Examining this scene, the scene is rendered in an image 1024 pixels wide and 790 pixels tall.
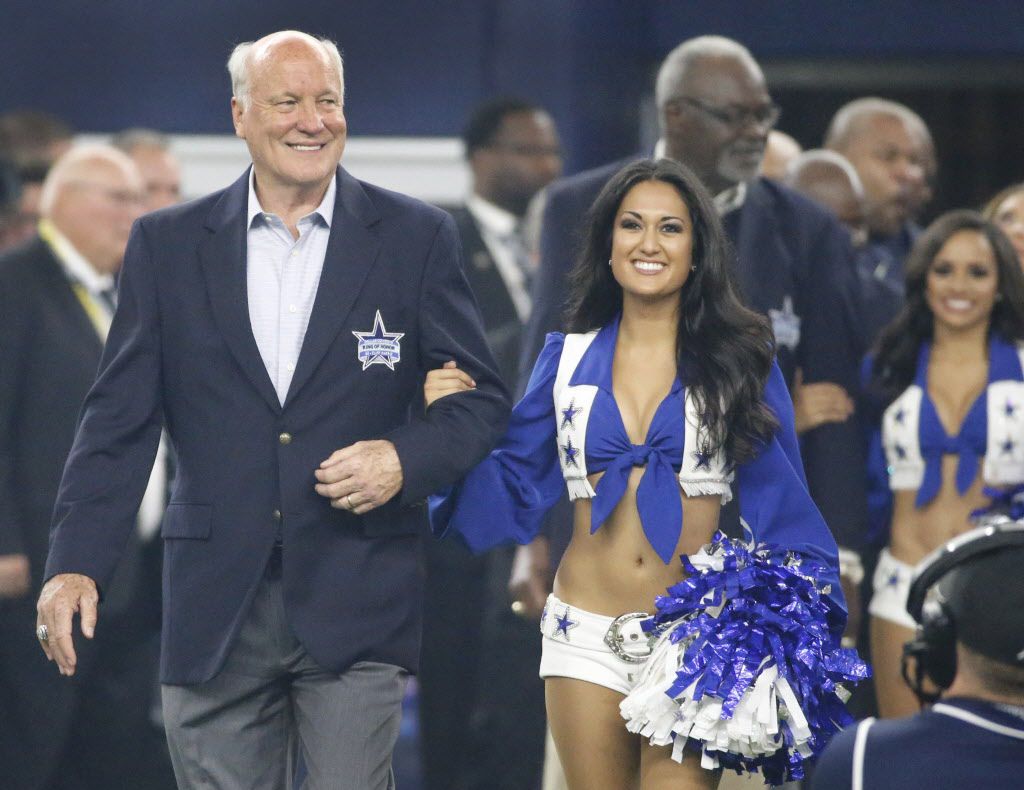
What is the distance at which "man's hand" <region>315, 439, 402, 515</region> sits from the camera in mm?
4434

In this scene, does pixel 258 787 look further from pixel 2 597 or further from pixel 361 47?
pixel 361 47

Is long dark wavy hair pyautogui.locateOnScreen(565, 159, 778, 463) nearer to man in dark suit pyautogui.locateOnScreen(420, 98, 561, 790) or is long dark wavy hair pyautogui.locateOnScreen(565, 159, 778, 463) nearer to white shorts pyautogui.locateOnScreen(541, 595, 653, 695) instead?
white shorts pyautogui.locateOnScreen(541, 595, 653, 695)

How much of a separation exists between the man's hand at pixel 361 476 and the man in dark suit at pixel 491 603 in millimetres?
2928

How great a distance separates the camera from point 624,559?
4707mm

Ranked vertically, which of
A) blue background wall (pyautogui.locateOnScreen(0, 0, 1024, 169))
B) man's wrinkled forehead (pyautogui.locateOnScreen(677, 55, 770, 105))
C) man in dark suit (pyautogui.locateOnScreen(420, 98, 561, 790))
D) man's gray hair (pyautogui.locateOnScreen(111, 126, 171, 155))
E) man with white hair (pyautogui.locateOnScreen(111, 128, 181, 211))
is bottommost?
man in dark suit (pyautogui.locateOnScreen(420, 98, 561, 790))

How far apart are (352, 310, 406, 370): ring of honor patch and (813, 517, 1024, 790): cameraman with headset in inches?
64.4

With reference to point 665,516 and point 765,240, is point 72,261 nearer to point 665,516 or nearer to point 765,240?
point 765,240

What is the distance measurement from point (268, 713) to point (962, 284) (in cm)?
310

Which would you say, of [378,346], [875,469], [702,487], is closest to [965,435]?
[875,469]

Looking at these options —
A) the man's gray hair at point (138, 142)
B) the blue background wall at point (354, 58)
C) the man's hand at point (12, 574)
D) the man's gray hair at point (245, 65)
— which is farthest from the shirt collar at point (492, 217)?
the man's gray hair at point (245, 65)

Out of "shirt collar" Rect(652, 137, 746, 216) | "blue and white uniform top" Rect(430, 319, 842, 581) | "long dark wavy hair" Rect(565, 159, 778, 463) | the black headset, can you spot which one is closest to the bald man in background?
"shirt collar" Rect(652, 137, 746, 216)

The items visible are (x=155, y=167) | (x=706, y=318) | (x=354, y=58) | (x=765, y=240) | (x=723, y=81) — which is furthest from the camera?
(x=354, y=58)

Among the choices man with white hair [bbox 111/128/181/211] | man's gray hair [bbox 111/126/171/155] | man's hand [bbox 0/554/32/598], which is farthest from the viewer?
man's gray hair [bbox 111/126/171/155]

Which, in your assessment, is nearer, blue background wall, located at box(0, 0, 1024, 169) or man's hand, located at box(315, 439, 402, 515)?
man's hand, located at box(315, 439, 402, 515)
